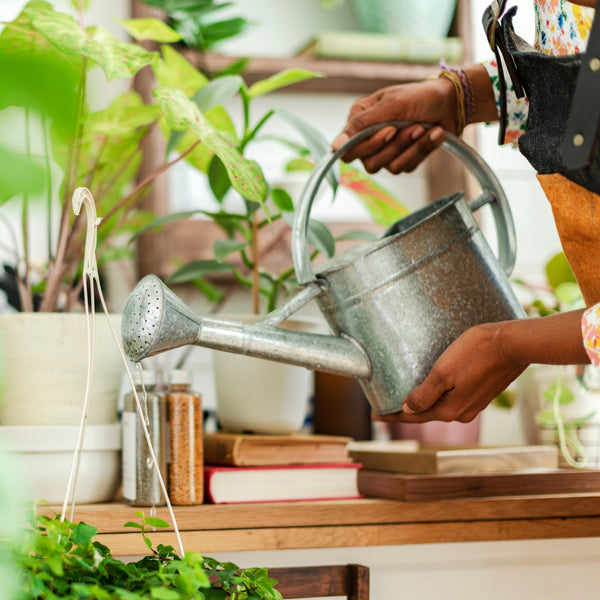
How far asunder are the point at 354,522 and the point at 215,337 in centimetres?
30

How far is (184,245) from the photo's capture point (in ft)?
4.22

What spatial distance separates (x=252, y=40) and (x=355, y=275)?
34.0 inches

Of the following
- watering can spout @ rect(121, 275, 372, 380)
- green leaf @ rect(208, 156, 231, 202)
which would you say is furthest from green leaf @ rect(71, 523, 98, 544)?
green leaf @ rect(208, 156, 231, 202)

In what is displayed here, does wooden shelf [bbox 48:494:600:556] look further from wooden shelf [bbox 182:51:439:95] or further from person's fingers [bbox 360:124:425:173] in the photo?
wooden shelf [bbox 182:51:439:95]

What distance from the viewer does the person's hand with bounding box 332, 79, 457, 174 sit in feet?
2.77

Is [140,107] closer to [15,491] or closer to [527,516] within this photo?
[527,516]

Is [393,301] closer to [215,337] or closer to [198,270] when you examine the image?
[215,337]

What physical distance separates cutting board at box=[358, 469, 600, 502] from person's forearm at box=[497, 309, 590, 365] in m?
0.26

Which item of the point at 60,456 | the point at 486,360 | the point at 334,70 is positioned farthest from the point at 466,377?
the point at 334,70

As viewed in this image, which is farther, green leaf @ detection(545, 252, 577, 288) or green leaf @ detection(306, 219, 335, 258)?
green leaf @ detection(545, 252, 577, 288)

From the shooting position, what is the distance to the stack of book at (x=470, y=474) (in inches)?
34.4

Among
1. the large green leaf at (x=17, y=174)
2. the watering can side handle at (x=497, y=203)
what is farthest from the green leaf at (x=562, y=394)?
the large green leaf at (x=17, y=174)

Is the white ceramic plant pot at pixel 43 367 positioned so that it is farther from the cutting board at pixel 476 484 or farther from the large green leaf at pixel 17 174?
the large green leaf at pixel 17 174

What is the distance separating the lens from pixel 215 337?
67cm
